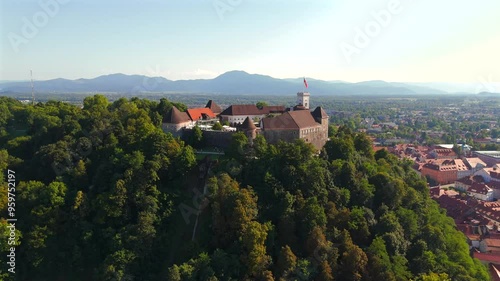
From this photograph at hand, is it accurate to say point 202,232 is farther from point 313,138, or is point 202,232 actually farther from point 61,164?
point 313,138

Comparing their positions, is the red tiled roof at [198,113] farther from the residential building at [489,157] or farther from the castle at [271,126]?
the residential building at [489,157]

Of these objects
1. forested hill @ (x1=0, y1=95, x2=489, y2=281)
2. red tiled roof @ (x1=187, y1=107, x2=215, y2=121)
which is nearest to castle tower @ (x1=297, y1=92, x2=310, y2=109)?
red tiled roof @ (x1=187, y1=107, x2=215, y2=121)

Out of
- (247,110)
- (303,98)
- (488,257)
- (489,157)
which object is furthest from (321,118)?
(489,157)

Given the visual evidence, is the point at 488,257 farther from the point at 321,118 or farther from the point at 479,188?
the point at 479,188

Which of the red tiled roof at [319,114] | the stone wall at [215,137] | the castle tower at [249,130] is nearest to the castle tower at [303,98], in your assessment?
the red tiled roof at [319,114]

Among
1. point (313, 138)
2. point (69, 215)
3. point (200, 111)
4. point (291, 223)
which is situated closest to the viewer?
point (291, 223)

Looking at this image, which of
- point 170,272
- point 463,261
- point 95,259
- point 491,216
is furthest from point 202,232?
point 491,216

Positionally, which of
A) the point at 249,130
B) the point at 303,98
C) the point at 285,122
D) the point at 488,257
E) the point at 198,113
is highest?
the point at 303,98
